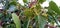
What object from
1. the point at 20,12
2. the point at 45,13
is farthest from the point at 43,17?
the point at 20,12

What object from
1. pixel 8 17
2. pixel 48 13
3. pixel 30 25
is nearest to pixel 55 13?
pixel 48 13

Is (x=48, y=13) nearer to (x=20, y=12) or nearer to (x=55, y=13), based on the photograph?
(x=55, y=13)

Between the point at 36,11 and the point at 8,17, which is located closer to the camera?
the point at 36,11

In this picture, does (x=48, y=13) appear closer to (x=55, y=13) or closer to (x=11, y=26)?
(x=55, y=13)

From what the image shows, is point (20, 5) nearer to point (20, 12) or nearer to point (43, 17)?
point (20, 12)

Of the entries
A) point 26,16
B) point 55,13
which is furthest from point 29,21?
point 55,13

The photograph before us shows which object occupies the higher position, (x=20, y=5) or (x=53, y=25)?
(x=20, y=5)

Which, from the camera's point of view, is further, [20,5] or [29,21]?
[20,5]

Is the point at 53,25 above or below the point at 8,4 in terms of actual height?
below
